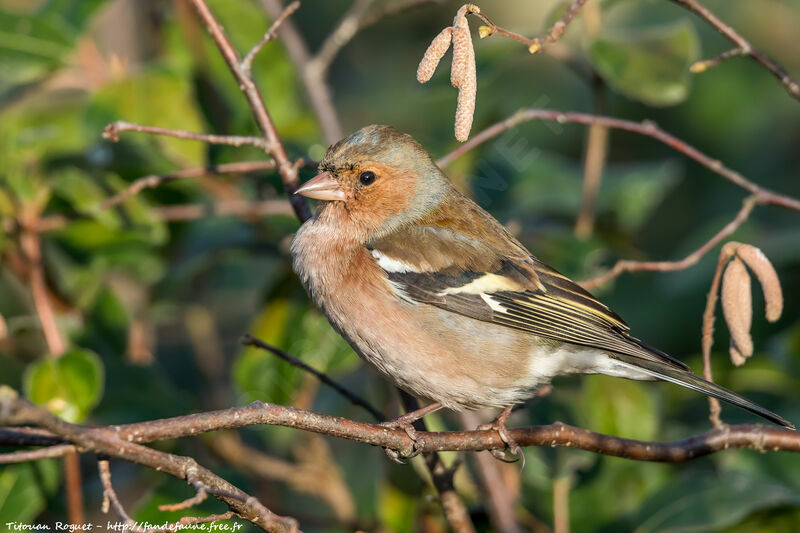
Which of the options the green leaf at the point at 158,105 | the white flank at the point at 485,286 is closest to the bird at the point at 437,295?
the white flank at the point at 485,286

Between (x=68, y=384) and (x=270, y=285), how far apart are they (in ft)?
5.34

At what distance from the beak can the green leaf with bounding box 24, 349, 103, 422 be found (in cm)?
111

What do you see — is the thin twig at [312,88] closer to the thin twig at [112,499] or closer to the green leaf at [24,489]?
the green leaf at [24,489]

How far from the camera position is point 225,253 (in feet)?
14.8

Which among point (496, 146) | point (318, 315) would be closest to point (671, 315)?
point (496, 146)

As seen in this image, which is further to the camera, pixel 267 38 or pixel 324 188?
pixel 324 188

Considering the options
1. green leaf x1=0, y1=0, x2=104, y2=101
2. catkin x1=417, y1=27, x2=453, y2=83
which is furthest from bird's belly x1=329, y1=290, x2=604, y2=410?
green leaf x1=0, y1=0, x2=104, y2=101

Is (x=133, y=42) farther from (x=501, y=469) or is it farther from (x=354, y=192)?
(x=501, y=469)

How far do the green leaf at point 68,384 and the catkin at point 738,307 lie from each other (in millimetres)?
2281

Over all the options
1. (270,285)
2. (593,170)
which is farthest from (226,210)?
(593,170)

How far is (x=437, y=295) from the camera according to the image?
372 cm

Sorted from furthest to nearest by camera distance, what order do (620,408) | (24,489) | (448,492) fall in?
(620,408) < (24,489) < (448,492)

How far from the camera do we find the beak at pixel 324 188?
3768mm

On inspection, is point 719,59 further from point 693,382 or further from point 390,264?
point 390,264
